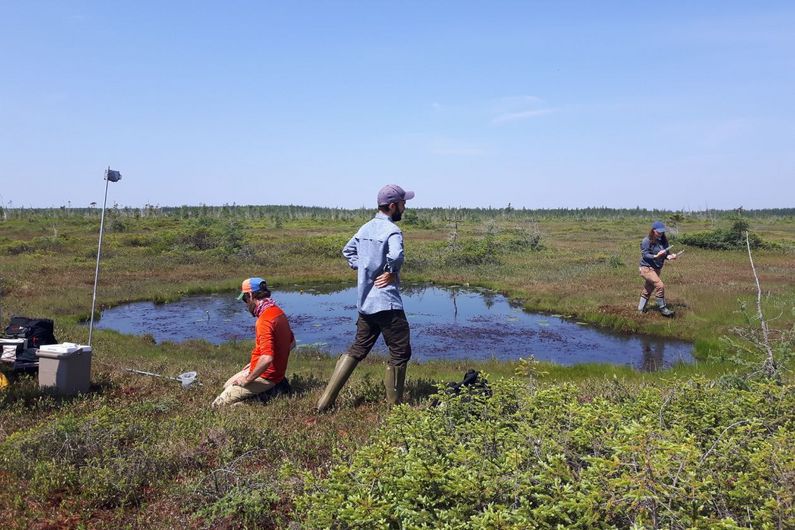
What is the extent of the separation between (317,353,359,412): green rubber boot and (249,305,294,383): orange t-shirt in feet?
2.55

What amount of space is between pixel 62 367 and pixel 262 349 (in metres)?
2.29

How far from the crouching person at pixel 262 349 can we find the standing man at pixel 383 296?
80cm

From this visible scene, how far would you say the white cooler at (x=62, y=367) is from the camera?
20.7ft

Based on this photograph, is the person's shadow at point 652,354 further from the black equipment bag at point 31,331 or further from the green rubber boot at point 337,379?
the black equipment bag at point 31,331

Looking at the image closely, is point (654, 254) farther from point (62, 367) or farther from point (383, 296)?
point (62, 367)

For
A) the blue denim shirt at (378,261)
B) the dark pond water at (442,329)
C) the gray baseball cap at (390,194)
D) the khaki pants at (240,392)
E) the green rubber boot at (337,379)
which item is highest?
the gray baseball cap at (390,194)

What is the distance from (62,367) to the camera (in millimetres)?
6363

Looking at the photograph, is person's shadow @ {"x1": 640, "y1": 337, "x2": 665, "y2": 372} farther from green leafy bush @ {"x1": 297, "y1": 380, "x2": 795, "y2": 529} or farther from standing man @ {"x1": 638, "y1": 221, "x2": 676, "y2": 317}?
green leafy bush @ {"x1": 297, "y1": 380, "x2": 795, "y2": 529}

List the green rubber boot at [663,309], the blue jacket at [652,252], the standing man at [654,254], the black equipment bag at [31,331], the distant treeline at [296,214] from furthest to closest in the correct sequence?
the distant treeline at [296,214] → the green rubber boot at [663,309] → the blue jacket at [652,252] → the standing man at [654,254] → the black equipment bag at [31,331]

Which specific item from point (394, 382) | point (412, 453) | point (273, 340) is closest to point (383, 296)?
point (394, 382)

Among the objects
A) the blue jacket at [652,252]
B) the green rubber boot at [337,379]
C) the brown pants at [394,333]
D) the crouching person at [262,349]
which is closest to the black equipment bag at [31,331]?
the crouching person at [262,349]

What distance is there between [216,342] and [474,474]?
12661 millimetres

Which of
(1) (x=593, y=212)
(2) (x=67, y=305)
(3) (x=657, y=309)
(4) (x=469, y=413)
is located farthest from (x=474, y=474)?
(1) (x=593, y=212)

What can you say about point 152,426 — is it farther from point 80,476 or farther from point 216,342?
point 216,342
